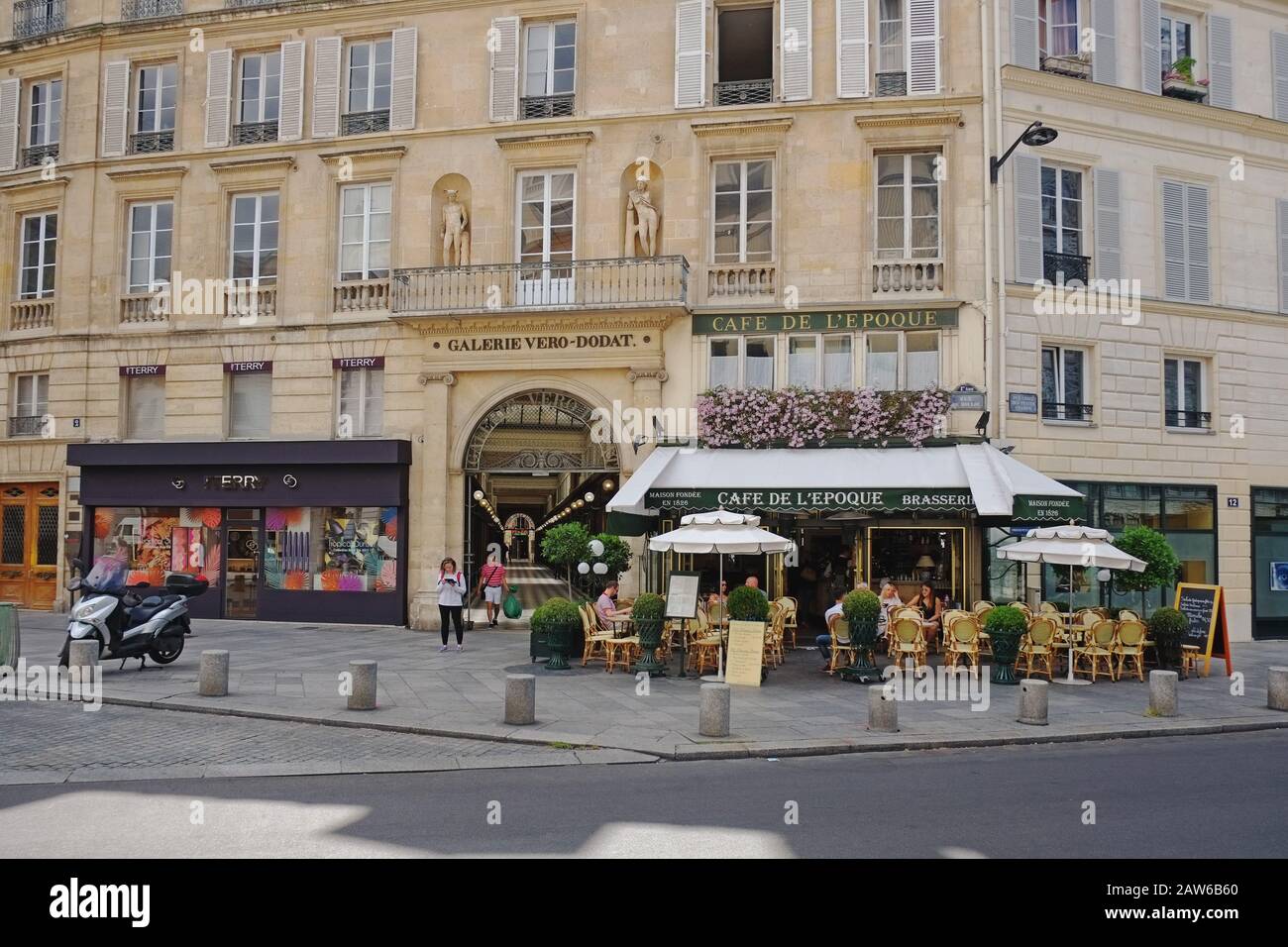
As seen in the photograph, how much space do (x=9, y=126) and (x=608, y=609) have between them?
19.0 metres

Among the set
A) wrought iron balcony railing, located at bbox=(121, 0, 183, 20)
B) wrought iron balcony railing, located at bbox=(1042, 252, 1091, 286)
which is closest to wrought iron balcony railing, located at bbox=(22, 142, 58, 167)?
wrought iron balcony railing, located at bbox=(121, 0, 183, 20)

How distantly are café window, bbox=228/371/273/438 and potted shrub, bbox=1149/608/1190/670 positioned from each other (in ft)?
55.9

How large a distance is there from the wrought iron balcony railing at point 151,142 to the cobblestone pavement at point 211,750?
1530 centimetres

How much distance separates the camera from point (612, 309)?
19094 mm

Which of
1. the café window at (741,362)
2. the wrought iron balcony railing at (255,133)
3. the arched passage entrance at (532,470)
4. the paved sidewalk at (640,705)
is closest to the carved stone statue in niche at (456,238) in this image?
the arched passage entrance at (532,470)

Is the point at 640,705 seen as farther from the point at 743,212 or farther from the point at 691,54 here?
the point at 691,54

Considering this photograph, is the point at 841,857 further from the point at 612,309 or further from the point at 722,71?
the point at 722,71

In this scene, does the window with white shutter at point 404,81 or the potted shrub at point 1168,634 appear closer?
the potted shrub at point 1168,634

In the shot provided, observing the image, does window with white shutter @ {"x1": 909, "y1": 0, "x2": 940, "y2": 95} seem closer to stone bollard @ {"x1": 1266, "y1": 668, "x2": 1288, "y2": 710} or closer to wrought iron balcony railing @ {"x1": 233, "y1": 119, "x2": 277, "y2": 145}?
stone bollard @ {"x1": 1266, "y1": 668, "x2": 1288, "y2": 710}

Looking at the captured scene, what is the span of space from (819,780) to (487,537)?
13266 millimetres

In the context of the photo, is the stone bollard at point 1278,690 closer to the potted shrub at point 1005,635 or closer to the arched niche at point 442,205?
the potted shrub at point 1005,635

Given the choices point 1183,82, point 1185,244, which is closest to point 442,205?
point 1185,244

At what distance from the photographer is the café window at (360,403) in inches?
818
